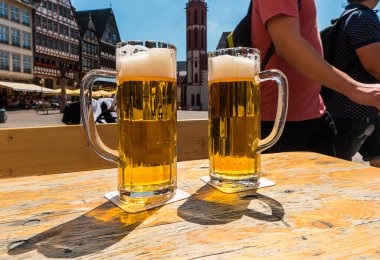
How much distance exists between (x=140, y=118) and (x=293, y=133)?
37.4 inches

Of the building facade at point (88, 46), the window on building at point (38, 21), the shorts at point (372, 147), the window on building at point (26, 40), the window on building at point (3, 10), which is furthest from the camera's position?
the building facade at point (88, 46)

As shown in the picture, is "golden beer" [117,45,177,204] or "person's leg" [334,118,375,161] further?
"person's leg" [334,118,375,161]

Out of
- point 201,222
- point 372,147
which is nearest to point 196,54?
point 372,147

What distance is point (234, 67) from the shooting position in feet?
2.36

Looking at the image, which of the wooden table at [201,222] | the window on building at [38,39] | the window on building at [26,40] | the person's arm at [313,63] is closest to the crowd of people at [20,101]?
the window on building at [26,40]

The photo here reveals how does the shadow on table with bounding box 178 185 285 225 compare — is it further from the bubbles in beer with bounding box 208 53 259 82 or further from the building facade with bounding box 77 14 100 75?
the building facade with bounding box 77 14 100 75

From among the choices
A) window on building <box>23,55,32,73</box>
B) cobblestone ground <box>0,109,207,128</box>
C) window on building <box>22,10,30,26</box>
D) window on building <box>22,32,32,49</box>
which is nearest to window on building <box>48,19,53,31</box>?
window on building <box>22,10,30,26</box>

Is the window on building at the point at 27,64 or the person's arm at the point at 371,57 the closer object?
the person's arm at the point at 371,57

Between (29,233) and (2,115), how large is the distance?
488 inches

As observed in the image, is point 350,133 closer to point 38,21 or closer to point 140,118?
point 140,118

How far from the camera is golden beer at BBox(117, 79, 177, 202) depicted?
0.63m

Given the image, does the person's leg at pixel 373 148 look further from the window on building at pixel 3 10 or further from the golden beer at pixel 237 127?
the window on building at pixel 3 10

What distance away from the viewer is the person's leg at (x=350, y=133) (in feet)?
5.35

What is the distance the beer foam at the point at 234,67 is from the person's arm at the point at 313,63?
54 centimetres
